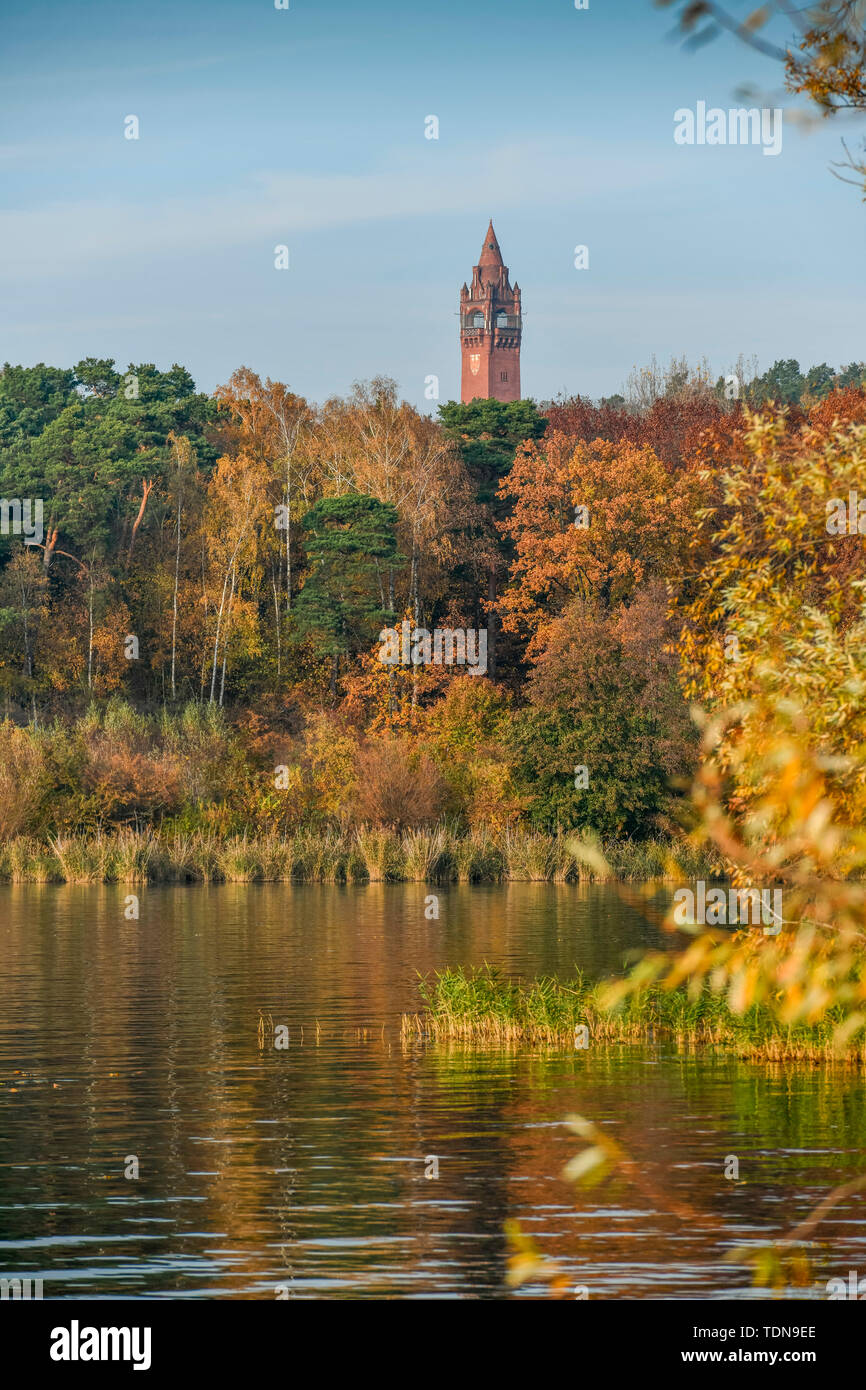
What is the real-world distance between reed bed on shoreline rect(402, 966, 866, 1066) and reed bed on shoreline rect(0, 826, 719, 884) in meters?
24.1

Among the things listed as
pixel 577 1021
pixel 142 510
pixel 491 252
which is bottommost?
pixel 577 1021

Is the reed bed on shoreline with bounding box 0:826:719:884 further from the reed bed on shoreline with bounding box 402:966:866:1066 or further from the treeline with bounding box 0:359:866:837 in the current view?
the reed bed on shoreline with bounding box 402:966:866:1066

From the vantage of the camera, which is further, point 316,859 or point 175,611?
point 175,611

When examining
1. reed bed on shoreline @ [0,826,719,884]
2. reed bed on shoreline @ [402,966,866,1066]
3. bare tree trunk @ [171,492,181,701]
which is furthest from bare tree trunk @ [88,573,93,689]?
reed bed on shoreline @ [402,966,866,1066]

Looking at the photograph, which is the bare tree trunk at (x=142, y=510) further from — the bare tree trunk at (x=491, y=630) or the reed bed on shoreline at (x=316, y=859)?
the reed bed on shoreline at (x=316, y=859)

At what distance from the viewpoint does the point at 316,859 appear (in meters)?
48.2

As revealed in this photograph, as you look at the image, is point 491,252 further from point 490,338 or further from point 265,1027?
point 265,1027

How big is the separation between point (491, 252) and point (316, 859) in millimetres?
150271

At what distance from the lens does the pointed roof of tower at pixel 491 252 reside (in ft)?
616

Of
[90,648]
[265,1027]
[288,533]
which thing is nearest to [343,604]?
[288,533]

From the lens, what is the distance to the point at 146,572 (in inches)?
2778

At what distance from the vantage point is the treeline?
52938 millimetres
